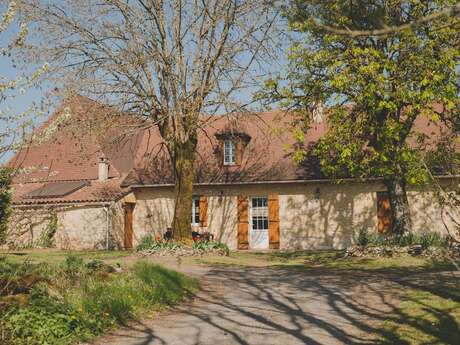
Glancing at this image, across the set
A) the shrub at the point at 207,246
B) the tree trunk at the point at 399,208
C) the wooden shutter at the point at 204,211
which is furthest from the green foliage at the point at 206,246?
the tree trunk at the point at 399,208

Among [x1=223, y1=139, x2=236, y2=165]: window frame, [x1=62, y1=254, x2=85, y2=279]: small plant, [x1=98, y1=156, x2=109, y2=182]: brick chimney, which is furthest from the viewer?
[x1=98, y1=156, x2=109, y2=182]: brick chimney

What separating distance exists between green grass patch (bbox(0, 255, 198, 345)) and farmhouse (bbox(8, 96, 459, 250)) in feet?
36.8

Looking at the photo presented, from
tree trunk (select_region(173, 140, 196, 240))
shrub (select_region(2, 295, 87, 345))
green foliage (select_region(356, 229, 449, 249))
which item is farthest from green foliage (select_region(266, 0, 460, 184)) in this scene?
shrub (select_region(2, 295, 87, 345))

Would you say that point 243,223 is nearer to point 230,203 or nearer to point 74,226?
point 230,203

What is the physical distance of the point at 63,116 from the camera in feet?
24.7

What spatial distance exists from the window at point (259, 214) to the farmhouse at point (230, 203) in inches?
1.8

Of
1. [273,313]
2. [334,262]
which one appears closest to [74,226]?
[334,262]

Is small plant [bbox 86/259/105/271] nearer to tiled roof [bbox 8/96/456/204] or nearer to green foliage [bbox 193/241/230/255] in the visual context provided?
green foliage [bbox 193/241/230/255]

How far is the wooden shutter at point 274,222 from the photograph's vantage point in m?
21.7

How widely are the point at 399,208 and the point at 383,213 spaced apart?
4.09m

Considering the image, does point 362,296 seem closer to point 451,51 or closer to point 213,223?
point 451,51

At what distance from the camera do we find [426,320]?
7.00 m

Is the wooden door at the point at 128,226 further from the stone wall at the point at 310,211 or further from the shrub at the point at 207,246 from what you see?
the shrub at the point at 207,246

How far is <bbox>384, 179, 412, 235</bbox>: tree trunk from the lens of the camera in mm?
16406
